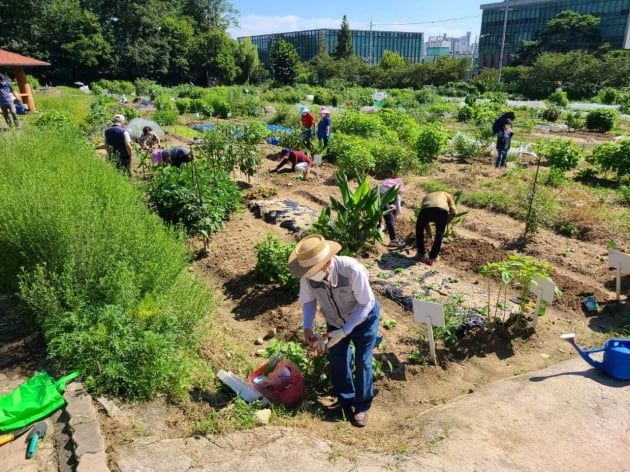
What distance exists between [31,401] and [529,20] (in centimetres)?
8086

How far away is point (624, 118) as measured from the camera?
67.9 feet

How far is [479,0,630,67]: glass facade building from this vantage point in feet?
189

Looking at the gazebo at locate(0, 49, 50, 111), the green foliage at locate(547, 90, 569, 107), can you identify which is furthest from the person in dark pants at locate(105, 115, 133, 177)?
the green foliage at locate(547, 90, 569, 107)

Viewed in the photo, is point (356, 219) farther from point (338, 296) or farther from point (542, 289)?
point (338, 296)

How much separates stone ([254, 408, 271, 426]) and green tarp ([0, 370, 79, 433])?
1.16m

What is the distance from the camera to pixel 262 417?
9.14 feet

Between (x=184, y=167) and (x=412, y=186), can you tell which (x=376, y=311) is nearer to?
(x=184, y=167)

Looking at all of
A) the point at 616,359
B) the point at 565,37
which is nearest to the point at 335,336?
the point at 616,359

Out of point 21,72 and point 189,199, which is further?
point 21,72

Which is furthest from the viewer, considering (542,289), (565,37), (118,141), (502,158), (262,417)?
(565,37)

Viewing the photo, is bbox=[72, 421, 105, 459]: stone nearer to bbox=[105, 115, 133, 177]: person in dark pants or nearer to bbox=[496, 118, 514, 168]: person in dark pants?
bbox=[105, 115, 133, 177]: person in dark pants

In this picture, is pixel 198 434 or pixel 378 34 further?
pixel 378 34

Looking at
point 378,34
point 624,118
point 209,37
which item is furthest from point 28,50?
point 378,34

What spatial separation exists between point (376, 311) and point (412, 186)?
6419mm
